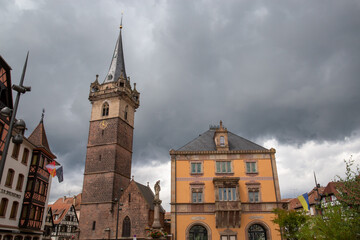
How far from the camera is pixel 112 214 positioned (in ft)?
131

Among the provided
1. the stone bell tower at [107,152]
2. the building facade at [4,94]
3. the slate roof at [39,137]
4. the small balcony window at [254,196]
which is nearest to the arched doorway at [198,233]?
the small balcony window at [254,196]

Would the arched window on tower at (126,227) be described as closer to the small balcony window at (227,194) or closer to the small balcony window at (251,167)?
the small balcony window at (227,194)

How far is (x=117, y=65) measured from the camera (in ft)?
187

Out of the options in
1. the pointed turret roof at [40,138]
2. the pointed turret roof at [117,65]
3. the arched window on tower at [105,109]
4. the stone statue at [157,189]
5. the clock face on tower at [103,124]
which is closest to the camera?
the pointed turret roof at [40,138]

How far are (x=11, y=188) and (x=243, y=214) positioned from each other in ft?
76.1

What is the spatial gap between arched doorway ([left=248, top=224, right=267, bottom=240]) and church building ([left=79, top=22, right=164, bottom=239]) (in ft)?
46.5

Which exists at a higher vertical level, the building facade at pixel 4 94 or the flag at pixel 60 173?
the building facade at pixel 4 94

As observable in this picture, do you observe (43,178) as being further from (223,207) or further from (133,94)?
(133,94)

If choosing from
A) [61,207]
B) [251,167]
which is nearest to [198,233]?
[251,167]

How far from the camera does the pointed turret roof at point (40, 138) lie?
31.4 metres

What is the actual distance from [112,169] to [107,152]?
3.18 m

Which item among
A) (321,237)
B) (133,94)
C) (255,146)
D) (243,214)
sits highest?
(133,94)

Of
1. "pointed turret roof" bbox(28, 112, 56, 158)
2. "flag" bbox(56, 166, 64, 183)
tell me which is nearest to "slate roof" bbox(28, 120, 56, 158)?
"pointed turret roof" bbox(28, 112, 56, 158)

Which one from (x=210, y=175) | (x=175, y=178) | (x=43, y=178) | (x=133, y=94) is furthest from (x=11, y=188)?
(x=133, y=94)
